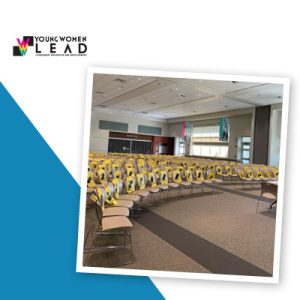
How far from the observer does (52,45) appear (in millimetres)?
2086

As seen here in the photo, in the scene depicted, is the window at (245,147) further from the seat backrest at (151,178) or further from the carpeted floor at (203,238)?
the seat backrest at (151,178)

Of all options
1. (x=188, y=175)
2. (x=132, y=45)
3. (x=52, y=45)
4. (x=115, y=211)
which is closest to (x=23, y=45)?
(x=52, y=45)

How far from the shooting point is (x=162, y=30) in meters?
2.07

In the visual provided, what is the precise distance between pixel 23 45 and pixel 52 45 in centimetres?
27

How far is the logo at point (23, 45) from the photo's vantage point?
210cm

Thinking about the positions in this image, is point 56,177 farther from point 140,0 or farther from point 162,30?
point 140,0

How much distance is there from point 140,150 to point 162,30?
64.8 feet

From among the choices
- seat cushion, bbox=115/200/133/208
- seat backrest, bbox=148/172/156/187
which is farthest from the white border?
seat backrest, bbox=148/172/156/187

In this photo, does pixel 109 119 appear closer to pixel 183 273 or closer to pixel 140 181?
pixel 140 181

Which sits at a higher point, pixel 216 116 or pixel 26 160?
pixel 216 116

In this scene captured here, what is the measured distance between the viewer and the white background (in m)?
2.00

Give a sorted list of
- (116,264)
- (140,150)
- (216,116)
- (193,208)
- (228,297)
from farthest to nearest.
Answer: (140,150) < (216,116) < (193,208) < (116,264) < (228,297)

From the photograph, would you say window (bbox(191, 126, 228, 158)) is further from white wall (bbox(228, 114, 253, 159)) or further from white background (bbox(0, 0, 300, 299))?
white background (bbox(0, 0, 300, 299))

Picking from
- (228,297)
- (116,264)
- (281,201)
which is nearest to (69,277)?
(116,264)
